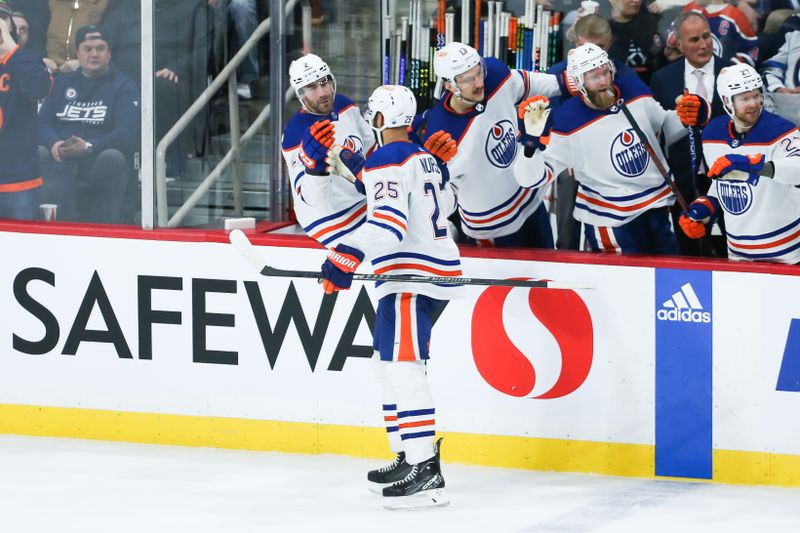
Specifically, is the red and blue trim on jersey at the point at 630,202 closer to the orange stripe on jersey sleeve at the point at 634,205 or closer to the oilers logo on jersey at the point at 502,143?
the orange stripe on jersey sleeve at the point at 634,205

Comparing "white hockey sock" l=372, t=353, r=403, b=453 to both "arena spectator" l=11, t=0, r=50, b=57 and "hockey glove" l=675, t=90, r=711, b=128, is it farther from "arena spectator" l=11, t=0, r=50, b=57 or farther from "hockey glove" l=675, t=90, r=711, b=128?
"arena spectator" l=11, t=0, r=50, b=57

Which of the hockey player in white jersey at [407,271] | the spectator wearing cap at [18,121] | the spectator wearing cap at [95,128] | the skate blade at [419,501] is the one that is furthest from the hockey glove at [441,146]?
the spectator wearing cap at [18,121]

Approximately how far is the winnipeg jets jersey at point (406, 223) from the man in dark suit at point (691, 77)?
116 cm

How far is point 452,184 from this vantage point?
5305 mm

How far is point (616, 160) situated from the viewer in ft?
17.0

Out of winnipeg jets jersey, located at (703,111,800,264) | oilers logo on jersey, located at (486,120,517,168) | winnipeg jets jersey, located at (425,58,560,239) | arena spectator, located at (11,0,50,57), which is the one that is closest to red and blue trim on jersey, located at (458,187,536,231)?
winnipeg jets jersey, located at (425,58,560,239)

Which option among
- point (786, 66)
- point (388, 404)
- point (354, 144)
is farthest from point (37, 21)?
point (786, 66)

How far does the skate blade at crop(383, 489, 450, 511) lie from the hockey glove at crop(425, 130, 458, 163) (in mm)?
1071

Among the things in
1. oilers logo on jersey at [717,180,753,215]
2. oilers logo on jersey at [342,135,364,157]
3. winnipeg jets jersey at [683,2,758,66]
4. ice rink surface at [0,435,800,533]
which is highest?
winnipeg jets jersey at [683,2,758,66]

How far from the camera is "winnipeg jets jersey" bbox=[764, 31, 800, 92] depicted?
5.62 m

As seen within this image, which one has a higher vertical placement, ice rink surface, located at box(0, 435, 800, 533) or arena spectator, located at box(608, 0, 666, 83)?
arena spectator, located at box(608, 0, 666, 83)

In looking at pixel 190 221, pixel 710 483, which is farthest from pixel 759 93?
pixel 190 221

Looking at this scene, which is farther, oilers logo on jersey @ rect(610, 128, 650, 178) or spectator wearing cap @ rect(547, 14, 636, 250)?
spectator wearing cap @ rect(547, 14, 636, 250)

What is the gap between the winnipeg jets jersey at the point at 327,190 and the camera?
5113mm
